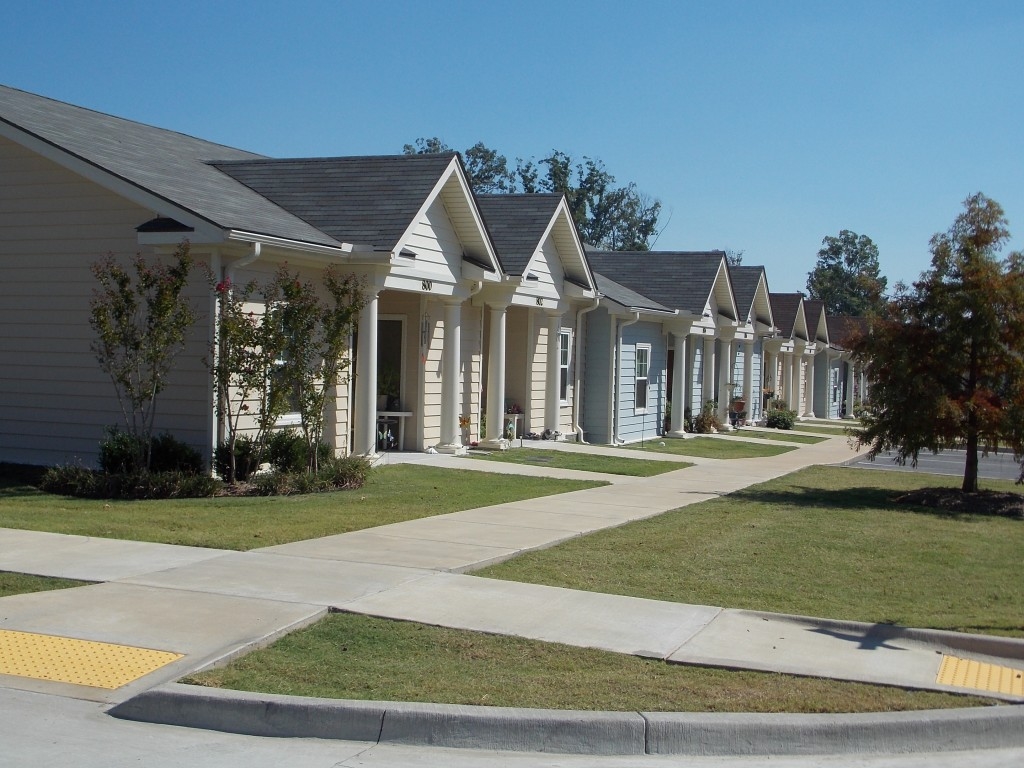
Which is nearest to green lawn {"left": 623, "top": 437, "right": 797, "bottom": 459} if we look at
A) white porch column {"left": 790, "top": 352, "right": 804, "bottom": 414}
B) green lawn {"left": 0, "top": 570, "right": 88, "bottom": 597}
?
white porch column {"left": 790, "top": 352, "right": 804, "bottom": 414}

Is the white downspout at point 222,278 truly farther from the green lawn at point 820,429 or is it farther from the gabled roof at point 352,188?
the green lawn at point 820,429

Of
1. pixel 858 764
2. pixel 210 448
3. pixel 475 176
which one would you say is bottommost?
pixel 858 764

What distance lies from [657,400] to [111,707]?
24.4 m

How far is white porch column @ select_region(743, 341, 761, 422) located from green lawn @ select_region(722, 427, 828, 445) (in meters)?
1.07

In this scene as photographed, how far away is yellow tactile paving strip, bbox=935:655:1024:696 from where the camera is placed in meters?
6.95

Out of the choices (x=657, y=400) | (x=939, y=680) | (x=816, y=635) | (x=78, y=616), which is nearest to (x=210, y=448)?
(x=78, y=616)

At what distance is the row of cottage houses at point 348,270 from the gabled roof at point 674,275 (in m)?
2.63

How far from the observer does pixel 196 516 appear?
1226 cm

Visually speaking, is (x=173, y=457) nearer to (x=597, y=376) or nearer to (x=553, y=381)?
(x=553, y=381)

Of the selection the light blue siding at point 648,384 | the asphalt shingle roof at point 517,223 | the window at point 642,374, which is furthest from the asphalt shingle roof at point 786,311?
the asphalt shingle roof at point 517,223

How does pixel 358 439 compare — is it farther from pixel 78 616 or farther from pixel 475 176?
pixel 475 176

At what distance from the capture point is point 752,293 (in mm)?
35719

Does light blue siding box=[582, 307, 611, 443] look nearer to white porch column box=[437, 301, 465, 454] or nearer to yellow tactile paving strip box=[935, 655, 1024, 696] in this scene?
white porch column box=[437, 301, 465, 454]

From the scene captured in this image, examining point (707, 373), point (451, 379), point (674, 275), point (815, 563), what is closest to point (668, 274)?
point (674, 275)
